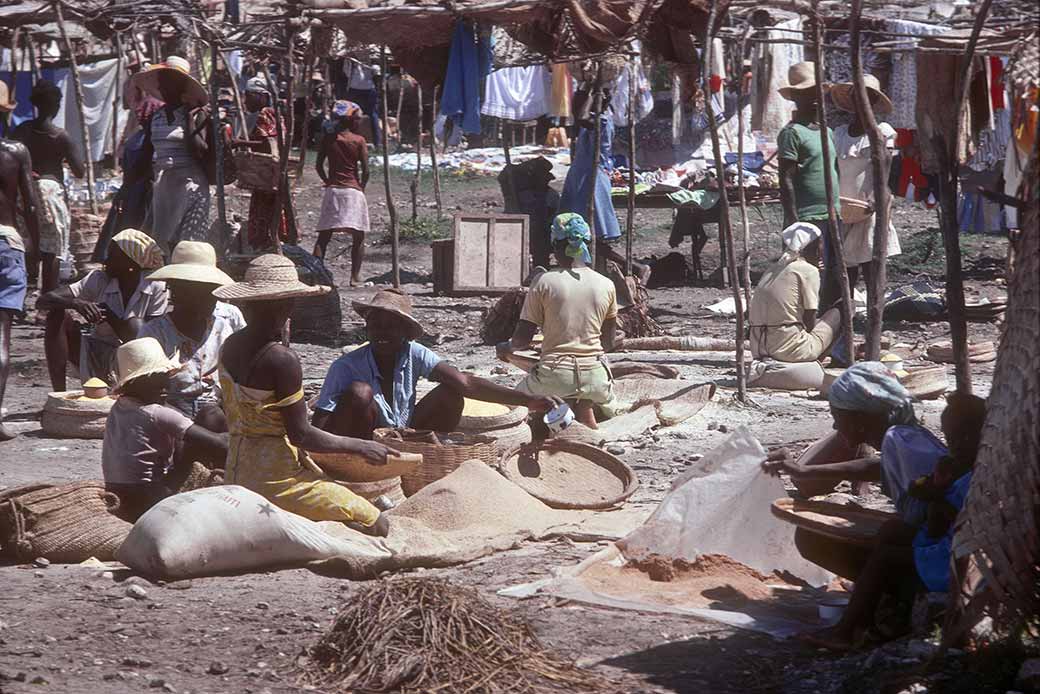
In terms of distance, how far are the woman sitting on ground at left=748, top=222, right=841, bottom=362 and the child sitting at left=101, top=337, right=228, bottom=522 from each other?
428 cm

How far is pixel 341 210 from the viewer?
41.0 ft

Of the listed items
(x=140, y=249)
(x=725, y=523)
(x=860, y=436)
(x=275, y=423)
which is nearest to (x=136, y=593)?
(x=275, y=423)

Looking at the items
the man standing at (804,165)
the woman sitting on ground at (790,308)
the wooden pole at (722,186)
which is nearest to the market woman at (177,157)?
the wooden pole at (722,186)

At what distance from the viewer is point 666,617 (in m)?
4.40

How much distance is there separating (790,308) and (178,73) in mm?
4501

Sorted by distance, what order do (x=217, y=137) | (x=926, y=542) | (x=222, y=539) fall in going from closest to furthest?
(x=926, y=542) < (x=222, y=539) < (x=217, y=137)

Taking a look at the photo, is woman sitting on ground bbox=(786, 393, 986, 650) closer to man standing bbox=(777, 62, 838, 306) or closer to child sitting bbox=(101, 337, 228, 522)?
child sitting bbox=(101, 337, 228, 522)

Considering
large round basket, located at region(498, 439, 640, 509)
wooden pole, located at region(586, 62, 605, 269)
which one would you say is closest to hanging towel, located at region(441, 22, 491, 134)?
wooden pole, located at region(586, 62, 605, 269)

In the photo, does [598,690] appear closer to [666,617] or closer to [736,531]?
[666,617]

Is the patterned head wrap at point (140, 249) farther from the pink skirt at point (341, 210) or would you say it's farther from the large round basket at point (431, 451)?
the pink skirt at point (341, 210)

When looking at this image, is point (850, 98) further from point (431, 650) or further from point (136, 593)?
point (431, 650)

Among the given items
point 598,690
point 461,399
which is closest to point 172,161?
point 461,399

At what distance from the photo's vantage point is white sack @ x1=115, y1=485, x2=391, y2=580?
15.4 ft

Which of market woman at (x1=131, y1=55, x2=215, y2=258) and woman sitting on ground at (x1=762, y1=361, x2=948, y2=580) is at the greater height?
market woman at (x1=131, y1=55, x2=215, y2=258)
